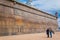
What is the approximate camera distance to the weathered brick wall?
22250 mm

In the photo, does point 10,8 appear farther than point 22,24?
No

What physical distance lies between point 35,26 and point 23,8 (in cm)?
653

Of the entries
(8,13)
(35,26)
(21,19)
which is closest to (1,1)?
(8,13)

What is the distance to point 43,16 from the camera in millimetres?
38219

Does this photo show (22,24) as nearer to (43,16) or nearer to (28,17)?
(28,17)

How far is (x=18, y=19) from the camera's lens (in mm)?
25516

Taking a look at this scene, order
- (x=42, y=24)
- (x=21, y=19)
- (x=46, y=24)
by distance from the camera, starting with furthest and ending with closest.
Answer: (x=46, y=24)
(x=42, y=24)
(x=21, y=19)

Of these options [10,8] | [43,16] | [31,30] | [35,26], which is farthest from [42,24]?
[10,8]

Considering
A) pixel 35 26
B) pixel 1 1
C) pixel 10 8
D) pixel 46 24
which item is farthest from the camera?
pixel 46 24

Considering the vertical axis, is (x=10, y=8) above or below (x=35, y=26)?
above

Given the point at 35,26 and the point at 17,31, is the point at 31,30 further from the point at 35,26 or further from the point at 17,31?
the point at 17,31

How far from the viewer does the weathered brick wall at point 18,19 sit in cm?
2225

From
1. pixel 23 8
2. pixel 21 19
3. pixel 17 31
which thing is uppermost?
pixel 23 8

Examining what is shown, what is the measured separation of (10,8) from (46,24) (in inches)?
720
